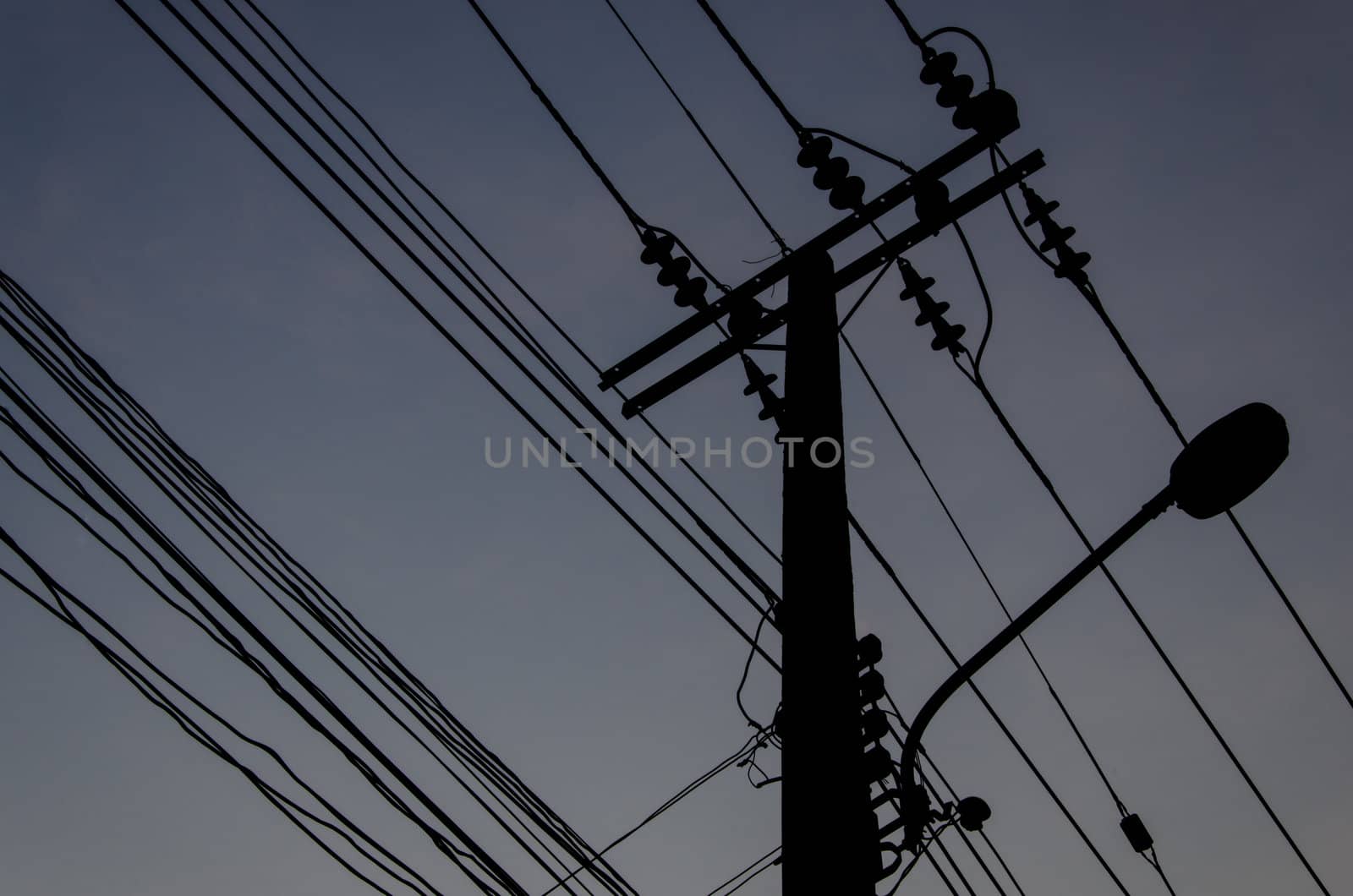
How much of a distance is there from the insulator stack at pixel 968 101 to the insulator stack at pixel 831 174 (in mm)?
666

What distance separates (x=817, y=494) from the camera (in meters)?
3.82

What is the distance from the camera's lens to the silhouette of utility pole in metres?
2.91

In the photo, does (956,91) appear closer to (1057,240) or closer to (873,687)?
(1057,240)

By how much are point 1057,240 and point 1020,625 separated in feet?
11.1

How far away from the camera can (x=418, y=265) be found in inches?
217

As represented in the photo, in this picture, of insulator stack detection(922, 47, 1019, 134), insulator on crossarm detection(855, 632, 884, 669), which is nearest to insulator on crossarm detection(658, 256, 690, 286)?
insulator stack detection(922, 47, 1019, 134)

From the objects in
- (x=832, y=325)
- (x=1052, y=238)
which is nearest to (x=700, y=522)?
(x=832, y=325)

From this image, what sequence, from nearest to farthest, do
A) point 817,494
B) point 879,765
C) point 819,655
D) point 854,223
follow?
point 819,655 → point 817,494 → point 879,765 → point 854,223

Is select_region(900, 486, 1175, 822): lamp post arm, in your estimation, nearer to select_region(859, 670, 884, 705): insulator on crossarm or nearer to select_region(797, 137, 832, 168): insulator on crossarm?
select_region(859, 670, 884, 705): insulator on crossarm

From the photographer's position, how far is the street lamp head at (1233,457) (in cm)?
350

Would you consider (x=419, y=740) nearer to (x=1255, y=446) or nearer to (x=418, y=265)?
(x=418, y=265)

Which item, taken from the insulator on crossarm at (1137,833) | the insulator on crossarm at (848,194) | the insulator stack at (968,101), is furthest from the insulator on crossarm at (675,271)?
the insulator on crossarm at (1137,833)

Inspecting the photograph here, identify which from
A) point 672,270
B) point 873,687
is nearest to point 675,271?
point 672,270

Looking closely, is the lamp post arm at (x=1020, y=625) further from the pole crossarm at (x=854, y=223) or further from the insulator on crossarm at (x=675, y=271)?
the insulator on crossarm at (x=675, y=271)
